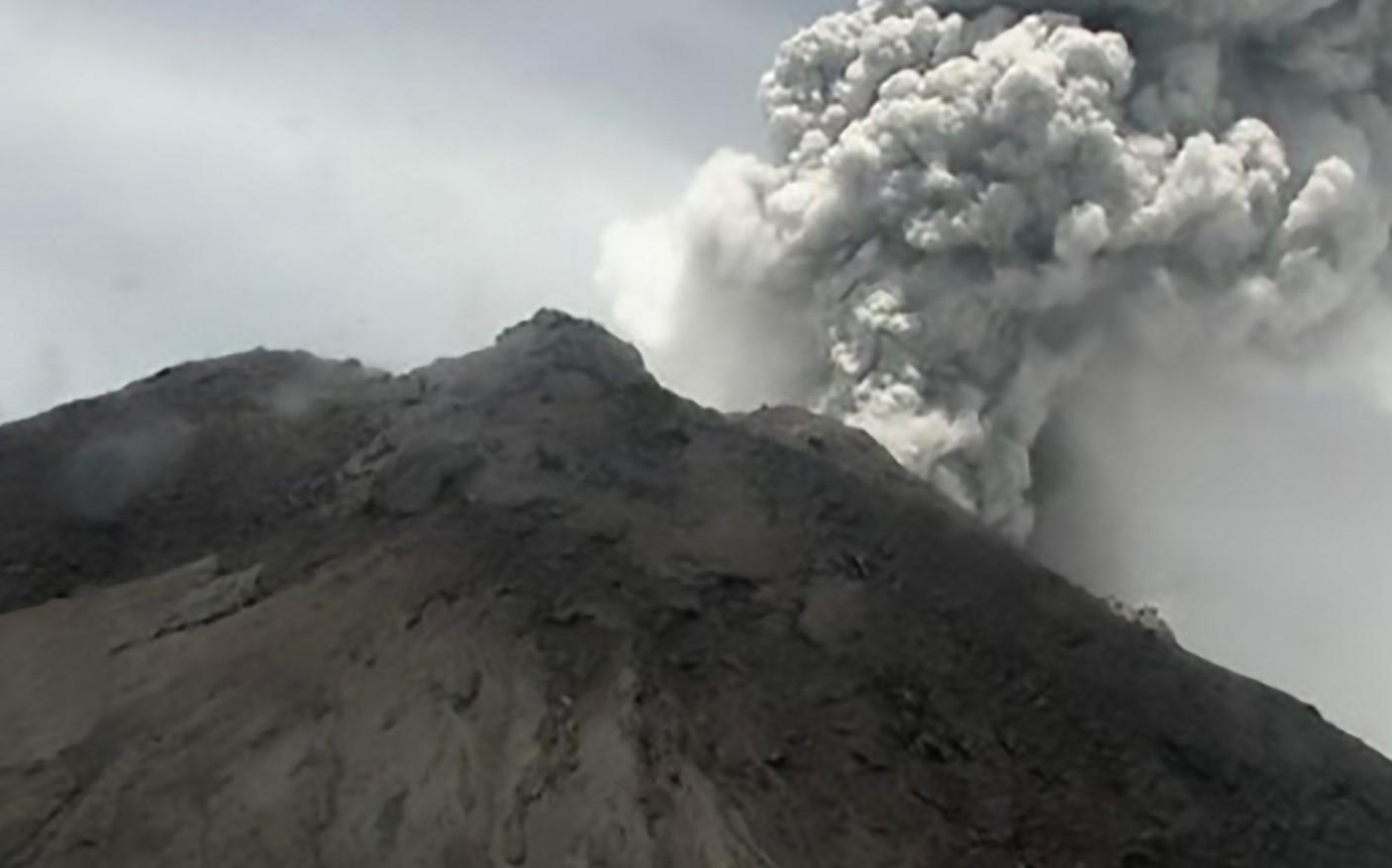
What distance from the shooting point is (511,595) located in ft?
80.5

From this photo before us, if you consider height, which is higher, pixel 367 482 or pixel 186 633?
pixel 367 482

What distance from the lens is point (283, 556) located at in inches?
1023

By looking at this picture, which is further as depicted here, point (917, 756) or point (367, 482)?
point (367, 482)

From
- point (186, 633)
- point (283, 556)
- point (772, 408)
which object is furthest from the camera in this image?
point (772, 408)

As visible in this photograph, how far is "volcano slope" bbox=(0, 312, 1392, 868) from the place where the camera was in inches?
844

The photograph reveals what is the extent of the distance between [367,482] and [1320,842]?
1294cm

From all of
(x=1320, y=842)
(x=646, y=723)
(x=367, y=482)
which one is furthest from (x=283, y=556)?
(x=1320, y=842)

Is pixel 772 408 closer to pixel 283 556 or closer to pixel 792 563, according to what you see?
pixel 792 563

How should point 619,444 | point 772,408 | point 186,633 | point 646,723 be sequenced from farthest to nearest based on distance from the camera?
point 772,408, point 619,444, point 186,633, point 646,723

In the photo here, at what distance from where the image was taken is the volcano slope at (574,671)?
844 inches

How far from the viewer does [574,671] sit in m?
23.5

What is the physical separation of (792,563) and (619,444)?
3.42m

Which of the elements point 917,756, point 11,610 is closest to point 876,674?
point 917,756

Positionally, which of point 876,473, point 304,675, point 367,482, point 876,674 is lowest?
point 304,675
